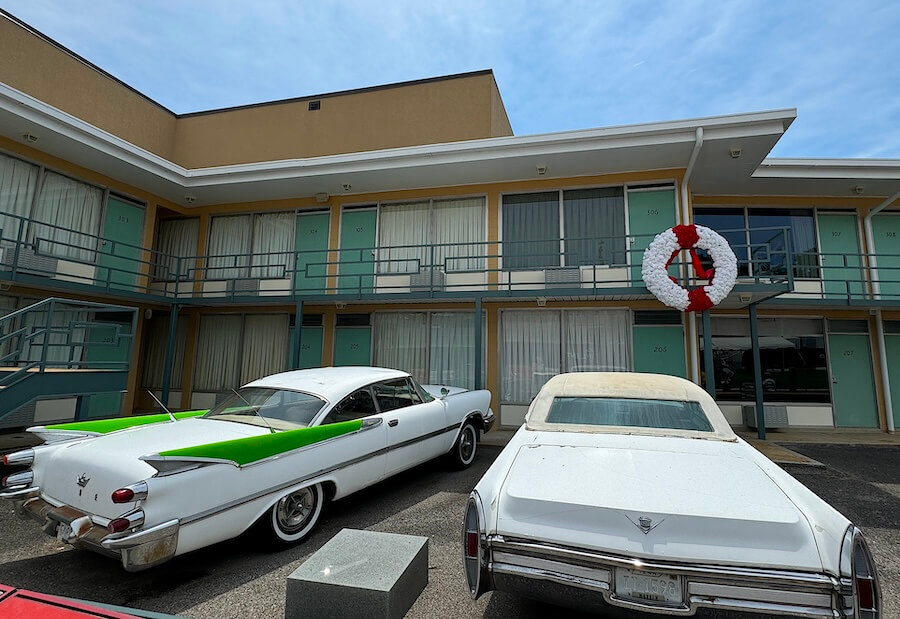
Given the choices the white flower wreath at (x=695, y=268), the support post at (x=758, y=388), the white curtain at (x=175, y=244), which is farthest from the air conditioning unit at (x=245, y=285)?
the support post at (x=758, y=388)

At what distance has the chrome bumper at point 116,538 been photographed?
8.80ft

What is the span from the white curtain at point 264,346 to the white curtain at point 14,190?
4.66 m

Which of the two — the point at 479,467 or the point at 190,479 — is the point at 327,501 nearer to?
the point at 190,479

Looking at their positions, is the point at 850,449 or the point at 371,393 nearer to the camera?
the point at 371,393

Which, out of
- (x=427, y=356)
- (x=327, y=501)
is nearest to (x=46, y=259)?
(x=427, y=356)

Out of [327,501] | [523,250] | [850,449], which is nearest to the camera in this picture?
[327,501]

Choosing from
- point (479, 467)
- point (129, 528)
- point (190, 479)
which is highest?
point (190, 479)

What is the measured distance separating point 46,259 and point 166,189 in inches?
121

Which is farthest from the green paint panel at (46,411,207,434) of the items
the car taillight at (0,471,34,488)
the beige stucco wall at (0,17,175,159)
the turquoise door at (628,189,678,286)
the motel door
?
the motel door

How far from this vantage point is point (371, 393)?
4781 mm

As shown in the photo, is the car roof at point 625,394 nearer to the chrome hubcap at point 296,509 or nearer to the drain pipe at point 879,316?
the chrome hubcap at point 296,509

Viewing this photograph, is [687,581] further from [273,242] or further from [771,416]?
[273,242]

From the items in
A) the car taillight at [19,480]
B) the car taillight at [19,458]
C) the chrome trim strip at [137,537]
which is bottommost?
the chrome trim strip at [137,537]

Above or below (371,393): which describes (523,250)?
above
